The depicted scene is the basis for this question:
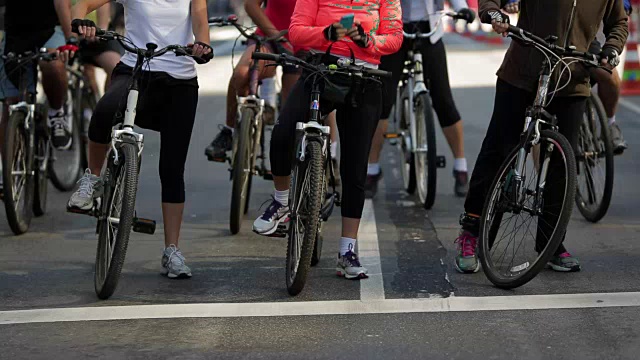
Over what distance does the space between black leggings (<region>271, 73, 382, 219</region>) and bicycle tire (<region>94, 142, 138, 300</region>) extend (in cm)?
79

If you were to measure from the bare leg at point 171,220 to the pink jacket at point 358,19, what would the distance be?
1.18 meters

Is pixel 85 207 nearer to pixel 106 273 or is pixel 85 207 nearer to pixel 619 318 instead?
pixel 106 273

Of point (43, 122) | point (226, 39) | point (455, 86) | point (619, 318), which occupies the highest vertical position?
point (619, 318)

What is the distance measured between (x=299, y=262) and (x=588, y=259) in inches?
78.0

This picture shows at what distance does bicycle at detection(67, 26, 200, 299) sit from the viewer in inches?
266

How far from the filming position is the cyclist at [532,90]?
715cm

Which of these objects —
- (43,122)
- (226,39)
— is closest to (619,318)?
(43,122)

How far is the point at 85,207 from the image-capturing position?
7.10 meters

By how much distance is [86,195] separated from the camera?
7.09 metres

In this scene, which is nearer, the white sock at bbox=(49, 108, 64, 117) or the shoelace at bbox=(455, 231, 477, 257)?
the shoelace at bbox=(455, 231, 477, 257)

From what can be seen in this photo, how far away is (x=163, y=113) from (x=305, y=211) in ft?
3.61

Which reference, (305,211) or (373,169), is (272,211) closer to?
(305,211)

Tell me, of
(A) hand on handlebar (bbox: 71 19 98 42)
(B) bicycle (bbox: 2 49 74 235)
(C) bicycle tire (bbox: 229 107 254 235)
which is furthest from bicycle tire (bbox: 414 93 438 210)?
(A) hand on handlebar (bbox: 71 19 98 42)

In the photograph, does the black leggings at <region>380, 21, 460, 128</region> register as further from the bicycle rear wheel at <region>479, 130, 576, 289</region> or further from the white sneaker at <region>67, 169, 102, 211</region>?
the white sneaker at <region>67, 169, 102, 211</region>
